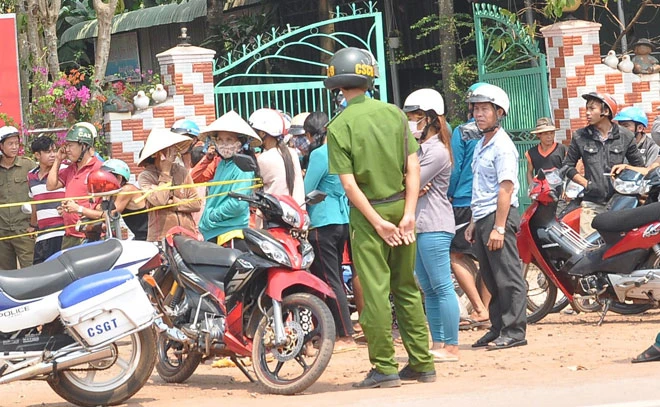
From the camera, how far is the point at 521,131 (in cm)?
1509

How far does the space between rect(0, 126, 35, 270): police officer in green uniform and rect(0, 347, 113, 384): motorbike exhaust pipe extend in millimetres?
4289

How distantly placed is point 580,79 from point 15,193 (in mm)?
6513

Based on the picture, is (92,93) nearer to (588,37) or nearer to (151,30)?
(588,37)

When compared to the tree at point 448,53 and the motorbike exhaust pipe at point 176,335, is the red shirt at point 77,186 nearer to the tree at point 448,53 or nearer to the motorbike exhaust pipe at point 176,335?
the motorbike exhaust pipe at point 176,335

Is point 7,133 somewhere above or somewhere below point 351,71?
below

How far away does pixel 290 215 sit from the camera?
784 centimetres

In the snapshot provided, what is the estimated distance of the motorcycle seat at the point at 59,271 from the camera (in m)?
7.11

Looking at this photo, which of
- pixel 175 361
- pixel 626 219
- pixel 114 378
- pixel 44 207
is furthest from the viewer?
pixel 44 207

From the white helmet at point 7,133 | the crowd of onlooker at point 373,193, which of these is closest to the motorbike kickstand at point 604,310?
the crowd of onlooker at point 373,193

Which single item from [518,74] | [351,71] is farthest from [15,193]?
[518,74]

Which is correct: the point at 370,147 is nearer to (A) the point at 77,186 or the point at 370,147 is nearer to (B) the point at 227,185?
(B) the point at 227,185

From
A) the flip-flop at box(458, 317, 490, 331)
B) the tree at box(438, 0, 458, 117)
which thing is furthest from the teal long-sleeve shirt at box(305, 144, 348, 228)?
the tree at box(438, 0, 458, 117)

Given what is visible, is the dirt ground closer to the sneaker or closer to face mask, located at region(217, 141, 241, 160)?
the sneaker

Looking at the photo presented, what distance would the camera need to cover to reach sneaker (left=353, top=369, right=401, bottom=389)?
24.3 ft
